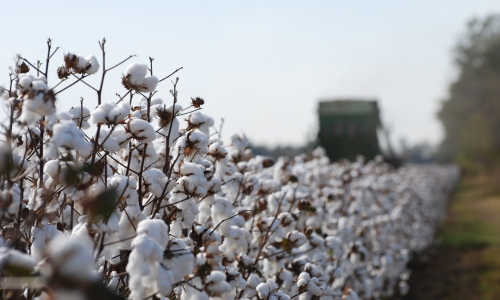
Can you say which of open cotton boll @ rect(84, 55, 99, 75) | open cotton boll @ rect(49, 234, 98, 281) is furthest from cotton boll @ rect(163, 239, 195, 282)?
open cotton boll @ rect(84, 55, 99, 75)

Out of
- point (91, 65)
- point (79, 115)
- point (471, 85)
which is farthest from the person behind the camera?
point (471, 85)

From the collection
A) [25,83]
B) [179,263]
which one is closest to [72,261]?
[179,263]

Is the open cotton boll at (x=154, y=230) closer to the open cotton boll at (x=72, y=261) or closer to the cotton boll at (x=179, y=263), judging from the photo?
the cotton boll at (x=179, y=263)

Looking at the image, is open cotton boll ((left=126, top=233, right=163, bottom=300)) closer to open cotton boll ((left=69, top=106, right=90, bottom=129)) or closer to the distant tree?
open cotton boll ((left=69, top=106, right=90, bottom=129))

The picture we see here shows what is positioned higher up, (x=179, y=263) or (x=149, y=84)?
(x=149, y=84)

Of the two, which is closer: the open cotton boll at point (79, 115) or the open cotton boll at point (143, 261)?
the open cotton boll at point (143, 261)

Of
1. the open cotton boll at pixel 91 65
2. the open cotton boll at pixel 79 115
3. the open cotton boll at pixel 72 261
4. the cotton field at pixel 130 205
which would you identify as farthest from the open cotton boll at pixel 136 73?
the open cotton boll at pixel 72 261

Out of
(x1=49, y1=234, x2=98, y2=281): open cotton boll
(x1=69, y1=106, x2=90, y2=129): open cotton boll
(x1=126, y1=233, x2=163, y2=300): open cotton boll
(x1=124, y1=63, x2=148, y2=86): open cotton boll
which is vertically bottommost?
(x1=126, y1=233, x2=163, y2=300): open cotton boll

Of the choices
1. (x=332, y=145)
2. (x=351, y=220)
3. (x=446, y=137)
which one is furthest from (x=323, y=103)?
(x=446, y=137)

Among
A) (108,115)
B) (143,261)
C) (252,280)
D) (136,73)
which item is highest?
(136,73)

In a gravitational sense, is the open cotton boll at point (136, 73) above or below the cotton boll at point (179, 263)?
above

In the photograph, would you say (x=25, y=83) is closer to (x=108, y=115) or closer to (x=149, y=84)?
(x=108, y=115)

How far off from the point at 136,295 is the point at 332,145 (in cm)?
1595

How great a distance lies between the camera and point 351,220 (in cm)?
657
